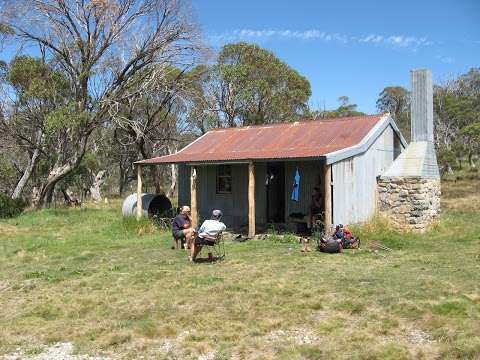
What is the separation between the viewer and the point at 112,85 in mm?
25391

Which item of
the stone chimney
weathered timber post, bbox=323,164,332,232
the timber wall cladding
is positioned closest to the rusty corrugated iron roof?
weathered timber post, bbox=323,164,332,232

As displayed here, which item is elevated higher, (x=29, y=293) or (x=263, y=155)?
(x=263, y=155)

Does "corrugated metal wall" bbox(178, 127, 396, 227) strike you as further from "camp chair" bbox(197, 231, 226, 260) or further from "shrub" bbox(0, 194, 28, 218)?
"shrub" bbox(0, 194, 28, 218)

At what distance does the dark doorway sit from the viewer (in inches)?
674

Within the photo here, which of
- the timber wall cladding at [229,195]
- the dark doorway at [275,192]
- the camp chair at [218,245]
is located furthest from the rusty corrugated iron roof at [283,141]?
the camp chair at [218,245]

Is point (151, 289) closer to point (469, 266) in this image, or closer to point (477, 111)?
point (469, 266)

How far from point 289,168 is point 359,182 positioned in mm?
2750

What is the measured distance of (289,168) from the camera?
1664 cm

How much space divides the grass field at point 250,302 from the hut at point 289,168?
168 cm

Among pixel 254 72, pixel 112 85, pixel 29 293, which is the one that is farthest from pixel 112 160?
pixel 29 293

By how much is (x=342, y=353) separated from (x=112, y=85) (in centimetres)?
2212

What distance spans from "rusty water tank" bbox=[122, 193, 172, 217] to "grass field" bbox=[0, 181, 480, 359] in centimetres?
490

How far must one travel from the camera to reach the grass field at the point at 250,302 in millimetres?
5867

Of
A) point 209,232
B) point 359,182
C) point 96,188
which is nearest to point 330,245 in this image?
point 209,232
